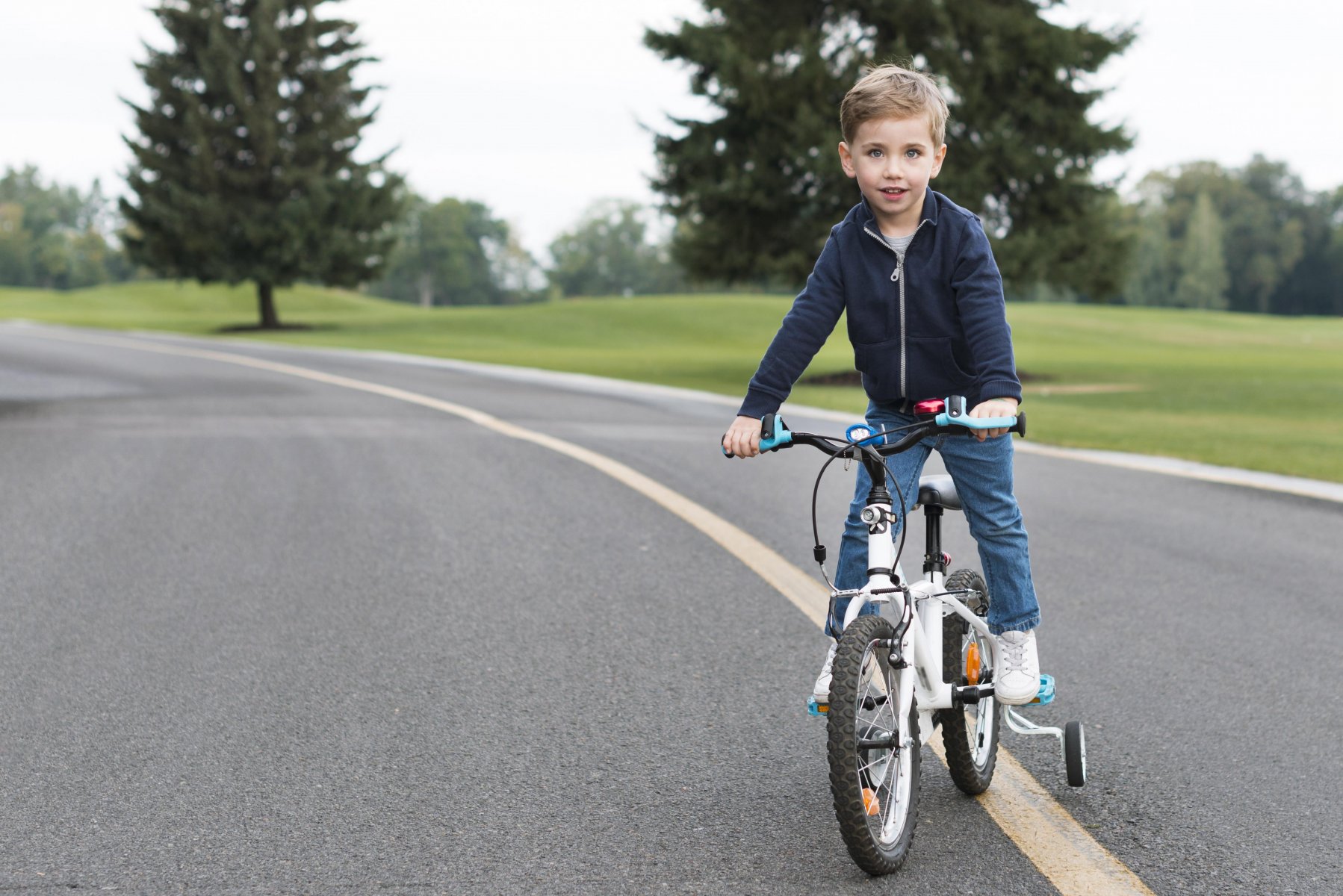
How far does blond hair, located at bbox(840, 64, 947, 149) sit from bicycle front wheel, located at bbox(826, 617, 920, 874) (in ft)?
4.23

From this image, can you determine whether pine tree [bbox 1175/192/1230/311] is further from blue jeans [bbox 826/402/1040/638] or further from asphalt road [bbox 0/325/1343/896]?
blue jeans [bbox 826/402/1040/638]

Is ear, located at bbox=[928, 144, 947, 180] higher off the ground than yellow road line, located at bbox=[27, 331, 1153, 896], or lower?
higher

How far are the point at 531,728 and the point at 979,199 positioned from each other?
23.5 meters

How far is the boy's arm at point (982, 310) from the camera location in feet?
11.1

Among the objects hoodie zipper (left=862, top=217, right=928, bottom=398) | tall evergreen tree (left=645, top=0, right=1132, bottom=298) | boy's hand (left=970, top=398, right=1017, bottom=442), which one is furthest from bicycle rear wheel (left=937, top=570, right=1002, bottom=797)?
tall evergreen tree (left=645, top=0, right=1132, bottom=298)

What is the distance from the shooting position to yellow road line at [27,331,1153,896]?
322cm

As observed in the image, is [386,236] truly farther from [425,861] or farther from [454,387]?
[425,861]

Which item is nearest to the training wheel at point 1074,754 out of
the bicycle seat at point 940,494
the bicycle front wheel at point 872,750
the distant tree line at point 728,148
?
the bicycle front wheel at point 872,750

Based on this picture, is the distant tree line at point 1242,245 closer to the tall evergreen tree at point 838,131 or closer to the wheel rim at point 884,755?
the tall evergreen tree at point 838,131

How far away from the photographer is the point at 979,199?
86.0ft

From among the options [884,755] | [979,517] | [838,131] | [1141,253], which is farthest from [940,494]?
[1141,253]

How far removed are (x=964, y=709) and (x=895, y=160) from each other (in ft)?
5.22

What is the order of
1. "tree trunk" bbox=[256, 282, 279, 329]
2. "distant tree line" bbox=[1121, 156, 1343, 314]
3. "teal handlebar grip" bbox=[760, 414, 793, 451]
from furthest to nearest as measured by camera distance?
"distant tree line" bbox=[1121, 156, 1343, 314] < "tree trunk" bbox=[256, 282, 279, 329] < "teal handlebar grip" bbox=[760, 414, 793, 451]

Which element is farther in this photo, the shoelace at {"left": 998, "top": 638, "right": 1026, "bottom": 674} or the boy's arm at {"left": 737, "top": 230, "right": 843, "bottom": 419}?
the shoelace at {"left": 998, "top": 638, "right": 1026, "bottom": 674}
